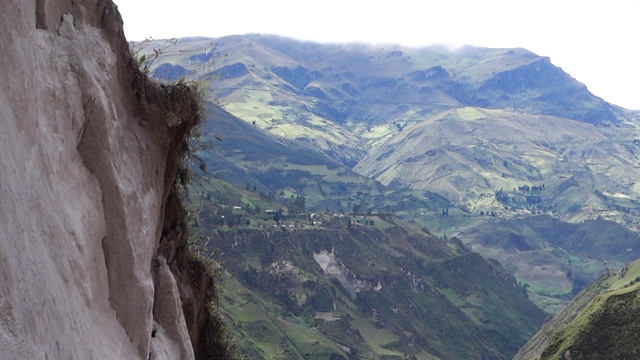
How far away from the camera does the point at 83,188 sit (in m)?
16.2

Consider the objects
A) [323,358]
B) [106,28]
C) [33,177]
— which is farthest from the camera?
[323,358]

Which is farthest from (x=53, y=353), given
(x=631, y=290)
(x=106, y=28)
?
(x=631, y=290)

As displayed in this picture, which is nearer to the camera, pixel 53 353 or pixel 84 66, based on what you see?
pixel 53 353

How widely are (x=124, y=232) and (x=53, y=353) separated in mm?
5536

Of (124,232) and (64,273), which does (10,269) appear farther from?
(124,232)

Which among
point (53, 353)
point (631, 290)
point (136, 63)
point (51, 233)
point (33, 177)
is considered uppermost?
point (136, 63)

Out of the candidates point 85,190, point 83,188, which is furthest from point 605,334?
point 83,188

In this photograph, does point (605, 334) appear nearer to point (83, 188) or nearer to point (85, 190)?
point (85, 190)

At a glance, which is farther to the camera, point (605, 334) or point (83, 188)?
point (605, 334)

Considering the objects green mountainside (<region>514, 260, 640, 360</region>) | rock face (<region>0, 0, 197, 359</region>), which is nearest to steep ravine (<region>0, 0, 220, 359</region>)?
rock face (<region>0, 0, 197, 359</region>)

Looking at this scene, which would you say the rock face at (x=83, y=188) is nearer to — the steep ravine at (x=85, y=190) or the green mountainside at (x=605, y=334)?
the steep ravine at (x=85, y=190)

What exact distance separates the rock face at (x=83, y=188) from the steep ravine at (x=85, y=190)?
33 mm

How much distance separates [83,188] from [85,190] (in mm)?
134

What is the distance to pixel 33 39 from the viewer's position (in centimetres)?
1495
